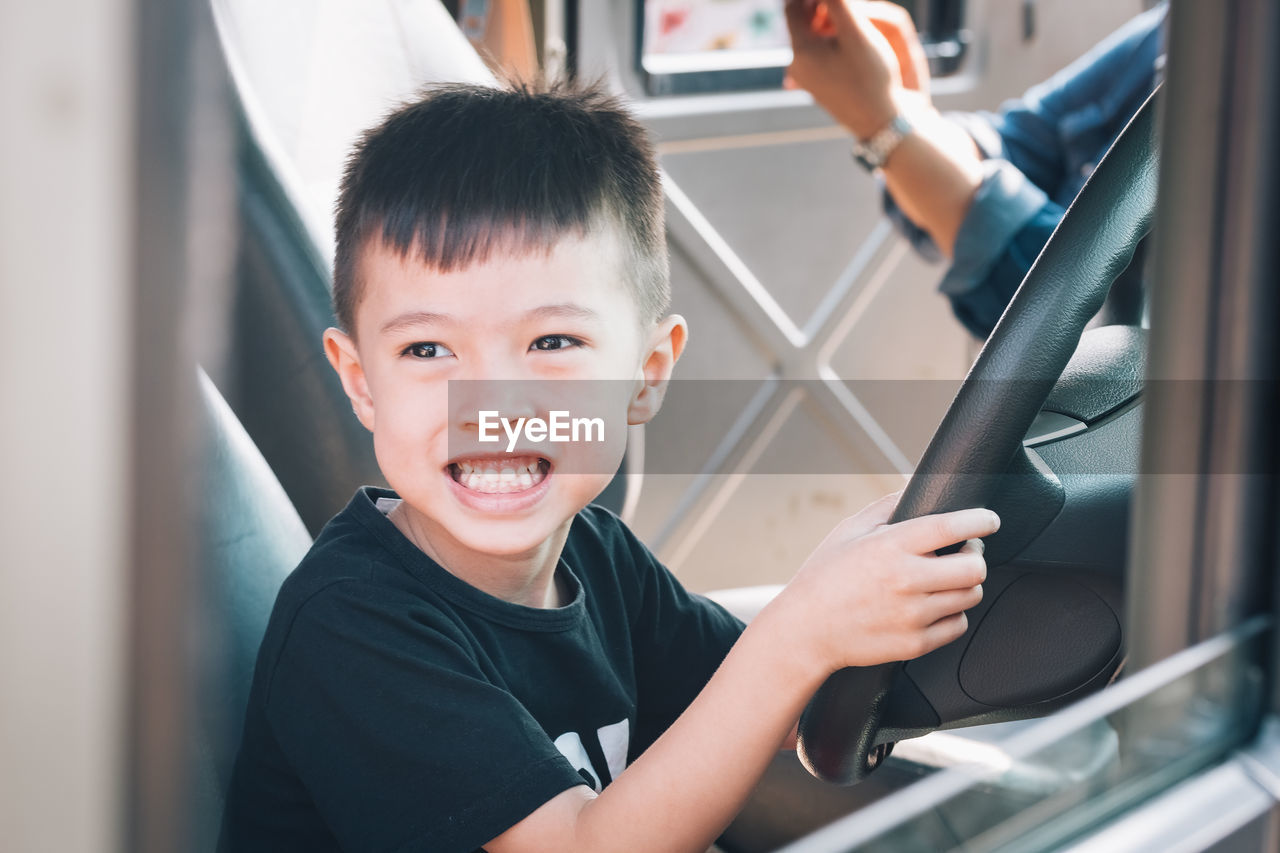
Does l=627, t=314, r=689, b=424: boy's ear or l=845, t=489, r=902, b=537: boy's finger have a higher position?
l=627, t=314, r=689, b=424: boy's ear

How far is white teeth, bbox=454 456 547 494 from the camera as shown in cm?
66

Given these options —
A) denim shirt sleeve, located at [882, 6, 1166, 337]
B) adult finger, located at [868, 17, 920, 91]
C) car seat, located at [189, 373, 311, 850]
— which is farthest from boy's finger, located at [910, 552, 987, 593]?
adult finger, located at [868, 17, 920, 91]

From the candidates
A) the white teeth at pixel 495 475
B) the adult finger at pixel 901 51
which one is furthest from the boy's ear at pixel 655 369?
A: the adult finger at pixel 901 51

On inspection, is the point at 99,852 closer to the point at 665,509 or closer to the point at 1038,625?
the point at 1038,625

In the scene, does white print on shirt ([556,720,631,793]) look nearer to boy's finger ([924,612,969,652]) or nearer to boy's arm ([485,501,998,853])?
boy's arm ([485,501,998,853])

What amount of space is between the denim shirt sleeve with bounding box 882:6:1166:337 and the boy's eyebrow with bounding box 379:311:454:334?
2.69ft

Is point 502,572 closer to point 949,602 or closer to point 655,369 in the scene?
point 655,369

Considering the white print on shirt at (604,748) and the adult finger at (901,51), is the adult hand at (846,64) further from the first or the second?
the white print on shirt at (604,748)

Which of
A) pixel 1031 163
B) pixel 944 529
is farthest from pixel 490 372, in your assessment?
pixel 1031 163

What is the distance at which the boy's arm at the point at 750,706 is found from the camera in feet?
1.84

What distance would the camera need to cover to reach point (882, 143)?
1.43 m

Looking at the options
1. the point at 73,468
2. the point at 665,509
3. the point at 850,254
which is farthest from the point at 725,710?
the point at 850,254

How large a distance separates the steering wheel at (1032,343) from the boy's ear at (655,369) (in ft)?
0.74

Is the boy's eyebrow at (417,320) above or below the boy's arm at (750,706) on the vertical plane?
above
